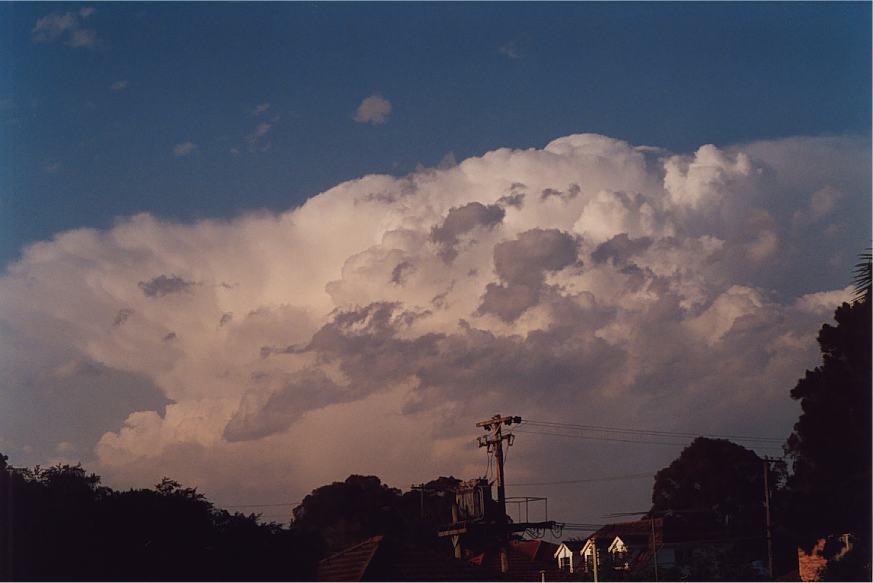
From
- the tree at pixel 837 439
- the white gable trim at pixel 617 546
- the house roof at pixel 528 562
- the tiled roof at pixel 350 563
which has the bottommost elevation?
the house roof at pixel 528 562

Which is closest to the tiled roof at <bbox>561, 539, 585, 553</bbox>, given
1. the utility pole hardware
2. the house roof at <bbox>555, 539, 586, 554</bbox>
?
the house roof at <bbox>555, 539, 586, 554</bbox>

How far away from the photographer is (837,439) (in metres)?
31.8

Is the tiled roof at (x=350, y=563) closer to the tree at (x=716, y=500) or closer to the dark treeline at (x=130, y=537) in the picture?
the dark treeline at (x=130, y=537)

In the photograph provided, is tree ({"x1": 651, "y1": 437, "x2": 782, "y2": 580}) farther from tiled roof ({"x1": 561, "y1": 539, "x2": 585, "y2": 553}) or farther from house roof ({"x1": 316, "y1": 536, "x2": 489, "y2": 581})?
house roof ({"x1": 316, "y1": 536, "x2": 489, "y2": 581})

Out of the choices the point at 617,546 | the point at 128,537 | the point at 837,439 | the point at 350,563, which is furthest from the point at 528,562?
the point at 837,439

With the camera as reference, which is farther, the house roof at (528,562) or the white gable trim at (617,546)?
the white gable trim at (617,546)

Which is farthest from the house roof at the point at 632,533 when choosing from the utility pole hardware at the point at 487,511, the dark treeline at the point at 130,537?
the dark treeline at the point at 130,537

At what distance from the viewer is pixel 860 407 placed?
31406 millimetres

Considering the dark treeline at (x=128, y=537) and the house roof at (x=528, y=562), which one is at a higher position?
the dark treeline at (x=128, y=537)

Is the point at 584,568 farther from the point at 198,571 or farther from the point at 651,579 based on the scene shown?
the point at 198,571

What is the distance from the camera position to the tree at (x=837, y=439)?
3142 cm

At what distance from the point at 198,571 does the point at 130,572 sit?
2816 millimetres

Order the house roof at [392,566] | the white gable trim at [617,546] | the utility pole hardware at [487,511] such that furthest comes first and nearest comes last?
1. the white gable trim at [617,546]
2. the utility pole hardware at [487,511]
3. the house roof at [392,566]

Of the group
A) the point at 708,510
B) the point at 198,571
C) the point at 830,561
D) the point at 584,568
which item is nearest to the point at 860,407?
the point at 830,561
